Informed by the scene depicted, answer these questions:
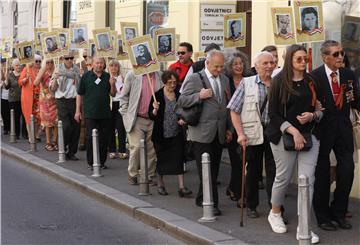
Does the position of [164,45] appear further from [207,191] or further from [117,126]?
[207,191]

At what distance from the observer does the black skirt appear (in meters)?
9.39

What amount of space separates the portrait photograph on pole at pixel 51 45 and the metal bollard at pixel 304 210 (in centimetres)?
874

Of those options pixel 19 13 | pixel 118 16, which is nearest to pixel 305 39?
pixel 118 16

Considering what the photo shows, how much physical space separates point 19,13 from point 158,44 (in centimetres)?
1774

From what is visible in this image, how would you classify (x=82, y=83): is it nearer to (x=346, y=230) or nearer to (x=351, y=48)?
(x=351, y=48)

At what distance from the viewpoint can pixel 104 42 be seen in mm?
12766

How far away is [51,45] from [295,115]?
8.34 meters

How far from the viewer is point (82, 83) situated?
465 inches

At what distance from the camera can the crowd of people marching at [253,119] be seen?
6.88m

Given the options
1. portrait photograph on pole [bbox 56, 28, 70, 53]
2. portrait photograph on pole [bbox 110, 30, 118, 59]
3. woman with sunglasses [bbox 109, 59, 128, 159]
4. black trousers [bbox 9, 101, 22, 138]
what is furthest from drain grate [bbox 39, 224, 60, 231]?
black trousers [bbox 9, 101, 22, 138]

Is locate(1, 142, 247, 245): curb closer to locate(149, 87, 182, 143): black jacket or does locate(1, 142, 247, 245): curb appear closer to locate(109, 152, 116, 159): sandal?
locate(149, 87, 182, 143): black jacket

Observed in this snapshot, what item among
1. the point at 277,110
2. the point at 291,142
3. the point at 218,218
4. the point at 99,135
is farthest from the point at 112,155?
the point at 291,142

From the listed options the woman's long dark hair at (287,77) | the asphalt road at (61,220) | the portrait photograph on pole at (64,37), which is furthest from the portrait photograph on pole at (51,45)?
the woman's long dark hair at (287,77)

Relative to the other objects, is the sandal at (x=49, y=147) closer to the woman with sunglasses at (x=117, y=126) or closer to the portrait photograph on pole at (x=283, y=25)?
the woman with sunglasses at (x=117, y=126)
